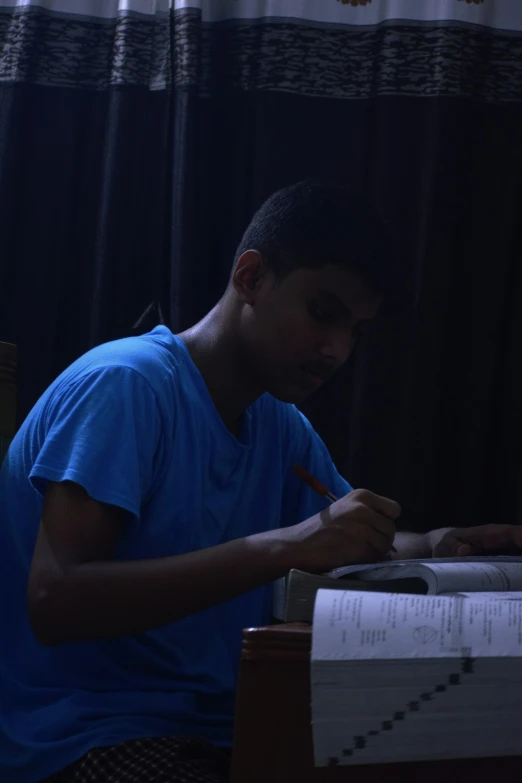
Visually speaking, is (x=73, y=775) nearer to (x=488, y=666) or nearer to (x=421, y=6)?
(x=488, y=666)

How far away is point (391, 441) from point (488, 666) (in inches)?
43.5

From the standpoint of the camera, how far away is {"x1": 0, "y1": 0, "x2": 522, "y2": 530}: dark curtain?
1.68 metres

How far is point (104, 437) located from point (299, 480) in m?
0.48

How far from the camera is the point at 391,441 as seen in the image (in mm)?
1685

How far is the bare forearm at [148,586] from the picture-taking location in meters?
0.88

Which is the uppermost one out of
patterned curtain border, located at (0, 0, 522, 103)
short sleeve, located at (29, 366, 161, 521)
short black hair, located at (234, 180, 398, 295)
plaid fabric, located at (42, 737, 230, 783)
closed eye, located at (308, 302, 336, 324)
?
patterned curtain border, located at (0, 0, 522, 103)

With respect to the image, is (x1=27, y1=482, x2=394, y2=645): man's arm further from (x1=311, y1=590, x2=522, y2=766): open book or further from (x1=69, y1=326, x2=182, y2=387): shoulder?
(x1=311, y1=590, x2=522, y2=766): open book

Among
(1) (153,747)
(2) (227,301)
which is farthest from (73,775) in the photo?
(2) (227,301)

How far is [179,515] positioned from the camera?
3.48 feet

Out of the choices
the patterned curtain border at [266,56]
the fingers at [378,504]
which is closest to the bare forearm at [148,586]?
the fingers at [378,504]

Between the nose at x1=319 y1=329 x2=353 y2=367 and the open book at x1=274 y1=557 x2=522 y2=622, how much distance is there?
38 centimetres

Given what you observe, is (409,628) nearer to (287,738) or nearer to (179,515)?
(287,738)

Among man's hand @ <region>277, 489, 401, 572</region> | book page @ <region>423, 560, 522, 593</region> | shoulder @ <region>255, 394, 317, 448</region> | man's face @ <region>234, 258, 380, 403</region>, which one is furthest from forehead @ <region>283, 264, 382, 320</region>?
book page @ <region>423, 560, 522, 593</region>

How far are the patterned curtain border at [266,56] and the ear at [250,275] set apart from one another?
614mm
